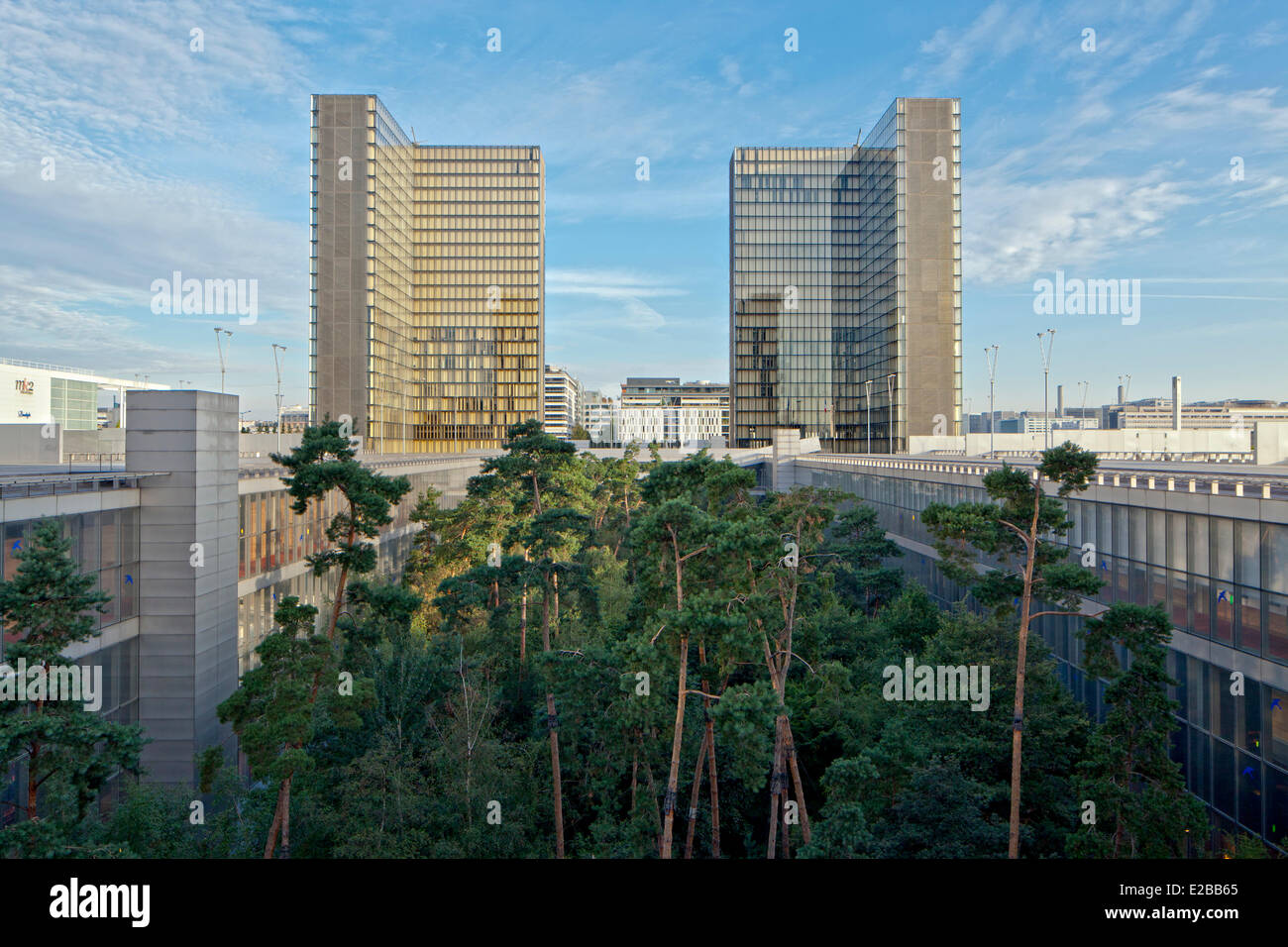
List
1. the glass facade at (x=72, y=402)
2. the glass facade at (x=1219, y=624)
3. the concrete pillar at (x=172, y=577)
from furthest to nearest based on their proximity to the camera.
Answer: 1. the glass facade at (x=72, y=402)
2. the concrete pillar at (x=172, y=577)
3. the glass facade at (x=1219, y=624)

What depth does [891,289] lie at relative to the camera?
119 metres

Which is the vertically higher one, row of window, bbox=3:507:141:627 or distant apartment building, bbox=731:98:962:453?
distant apartment building, bbox=731:98:962:453

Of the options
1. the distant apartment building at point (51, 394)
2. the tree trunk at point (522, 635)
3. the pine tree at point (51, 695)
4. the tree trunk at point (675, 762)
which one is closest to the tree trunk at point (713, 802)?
the tree trunk at point (675, 762)

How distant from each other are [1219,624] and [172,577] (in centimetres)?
2678

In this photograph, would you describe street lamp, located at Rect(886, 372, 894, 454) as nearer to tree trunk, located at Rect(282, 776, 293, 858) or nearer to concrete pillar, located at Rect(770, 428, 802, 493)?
concrete pillar, located at Rect(770, 428, 802, 493)

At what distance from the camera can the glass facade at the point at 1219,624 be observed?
16625 mm

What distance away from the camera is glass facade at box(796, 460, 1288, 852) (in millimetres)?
16625

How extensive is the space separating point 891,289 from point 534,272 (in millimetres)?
64283

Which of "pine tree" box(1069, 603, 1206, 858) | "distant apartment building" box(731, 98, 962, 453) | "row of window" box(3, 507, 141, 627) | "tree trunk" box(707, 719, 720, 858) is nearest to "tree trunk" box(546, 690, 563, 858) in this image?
"tree trunk" box(707, 719, 720, 858)

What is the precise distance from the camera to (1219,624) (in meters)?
18.5

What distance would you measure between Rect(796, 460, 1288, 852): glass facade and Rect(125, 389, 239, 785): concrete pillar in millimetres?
21624

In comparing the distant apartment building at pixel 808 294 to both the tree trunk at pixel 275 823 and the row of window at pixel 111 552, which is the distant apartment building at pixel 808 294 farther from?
the tree trunk at pixel 275 823

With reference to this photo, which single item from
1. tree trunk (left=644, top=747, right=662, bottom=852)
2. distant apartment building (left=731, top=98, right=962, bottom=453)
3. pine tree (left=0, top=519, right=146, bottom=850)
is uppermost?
distant apartment building (left=731, top=98, right=962, bottom=453)

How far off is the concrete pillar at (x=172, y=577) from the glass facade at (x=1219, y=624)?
851 inches
